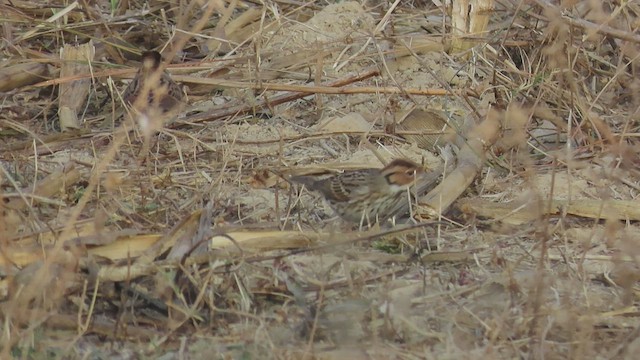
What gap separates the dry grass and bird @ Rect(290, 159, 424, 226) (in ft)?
0.37

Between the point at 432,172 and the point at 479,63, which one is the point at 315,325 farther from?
the point at 479,63

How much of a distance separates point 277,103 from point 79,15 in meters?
1.68

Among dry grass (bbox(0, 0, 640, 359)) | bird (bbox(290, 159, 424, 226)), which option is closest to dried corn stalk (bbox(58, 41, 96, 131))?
dry grass (bbox(0, 0, 640, 359))

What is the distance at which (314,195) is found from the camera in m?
6.05

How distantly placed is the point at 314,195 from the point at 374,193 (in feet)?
1.61

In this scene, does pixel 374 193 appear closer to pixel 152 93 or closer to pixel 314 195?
pixel 314 195

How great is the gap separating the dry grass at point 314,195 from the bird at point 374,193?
0.11 meters

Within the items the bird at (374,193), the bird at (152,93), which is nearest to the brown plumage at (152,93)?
the bird at (152,93)

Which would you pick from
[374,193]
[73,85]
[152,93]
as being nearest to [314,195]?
[374,193]

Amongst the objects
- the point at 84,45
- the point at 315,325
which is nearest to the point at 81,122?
the point at 84,45

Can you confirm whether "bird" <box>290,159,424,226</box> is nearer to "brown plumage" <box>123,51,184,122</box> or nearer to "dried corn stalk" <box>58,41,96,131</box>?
"brown plumage" <box>123,51,184,122</box>

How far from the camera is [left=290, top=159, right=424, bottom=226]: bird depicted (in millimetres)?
5633

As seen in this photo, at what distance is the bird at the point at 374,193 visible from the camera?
5633 mm

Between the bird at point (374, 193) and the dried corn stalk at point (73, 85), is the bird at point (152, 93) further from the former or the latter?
the bird at point (374, 193)
